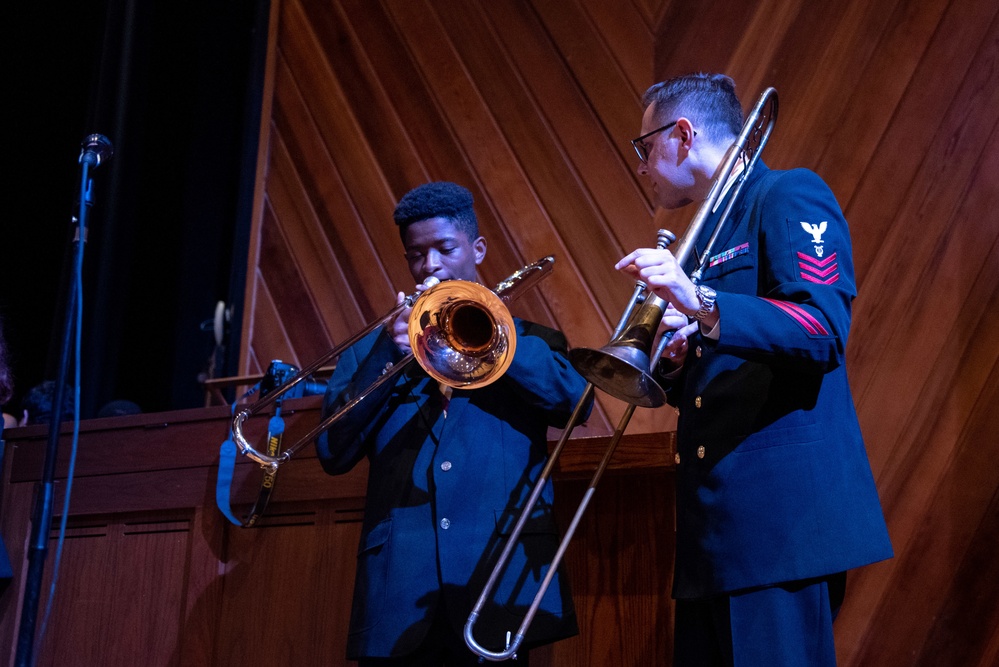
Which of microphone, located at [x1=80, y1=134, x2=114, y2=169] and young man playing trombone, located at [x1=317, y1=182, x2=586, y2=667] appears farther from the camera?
microphone, located at [x1=80, y1=134, x2=114, y2=169]

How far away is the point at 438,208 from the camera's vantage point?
266 centimetres

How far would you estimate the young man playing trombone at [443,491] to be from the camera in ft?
6.63

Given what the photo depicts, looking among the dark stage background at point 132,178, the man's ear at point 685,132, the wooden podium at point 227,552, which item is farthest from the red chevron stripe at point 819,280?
the dark stage background at point 132,178

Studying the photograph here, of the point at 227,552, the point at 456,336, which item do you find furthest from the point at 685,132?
the point at 227,552

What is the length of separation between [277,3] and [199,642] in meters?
2.74

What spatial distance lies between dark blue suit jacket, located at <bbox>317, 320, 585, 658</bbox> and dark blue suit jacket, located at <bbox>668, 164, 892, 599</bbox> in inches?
16.1

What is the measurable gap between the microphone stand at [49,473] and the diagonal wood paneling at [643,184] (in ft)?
4.66

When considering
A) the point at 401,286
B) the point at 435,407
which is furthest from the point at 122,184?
the point at 435,407

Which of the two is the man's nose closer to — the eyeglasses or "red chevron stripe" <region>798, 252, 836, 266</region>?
the eyeglasses

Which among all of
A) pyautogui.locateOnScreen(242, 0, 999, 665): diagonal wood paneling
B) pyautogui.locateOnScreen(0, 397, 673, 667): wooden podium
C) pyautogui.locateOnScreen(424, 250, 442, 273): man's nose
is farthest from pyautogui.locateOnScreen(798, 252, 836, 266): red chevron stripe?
pyautogui.locateOnScreen(242, 0, 999, 665): diagonal wood paneling

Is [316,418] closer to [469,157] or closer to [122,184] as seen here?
[469,157]

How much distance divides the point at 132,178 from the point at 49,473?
2.72 meters

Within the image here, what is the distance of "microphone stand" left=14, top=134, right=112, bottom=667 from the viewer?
1.99 meters

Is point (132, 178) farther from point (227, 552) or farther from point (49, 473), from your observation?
point (49, 473)
